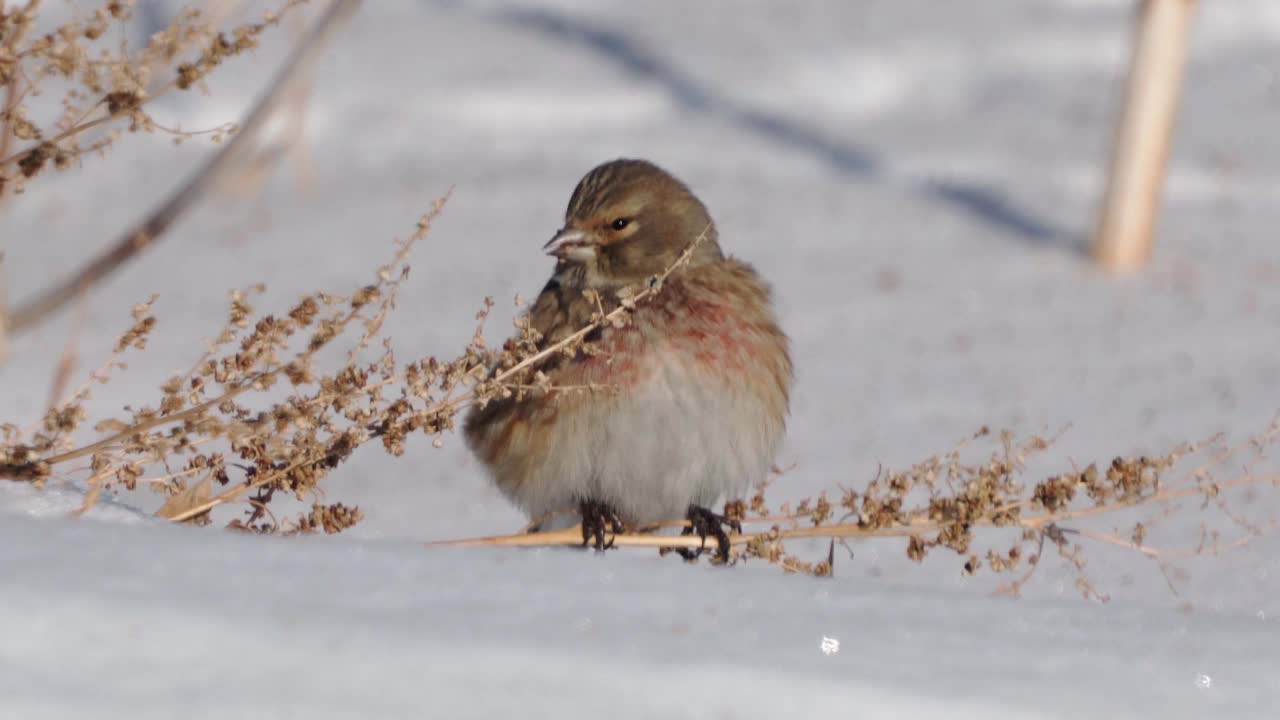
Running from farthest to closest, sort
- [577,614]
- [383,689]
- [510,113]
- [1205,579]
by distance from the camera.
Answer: [510,113]
[1205,579]
[577,614]
[383,689]

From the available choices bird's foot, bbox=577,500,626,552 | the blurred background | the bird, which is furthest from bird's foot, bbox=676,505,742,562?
the blurred background

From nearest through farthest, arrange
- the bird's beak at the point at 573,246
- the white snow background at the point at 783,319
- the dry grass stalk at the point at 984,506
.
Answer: the white snow background at the point at 783,319
the dry grass stalk at the point at 984,506
the bird's beak at the point at 573,246

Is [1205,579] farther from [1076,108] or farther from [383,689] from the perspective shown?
[1076,108]

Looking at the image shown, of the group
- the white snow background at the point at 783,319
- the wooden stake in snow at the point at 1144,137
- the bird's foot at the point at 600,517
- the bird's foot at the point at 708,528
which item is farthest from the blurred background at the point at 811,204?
the bird's foot at the point at 600,517

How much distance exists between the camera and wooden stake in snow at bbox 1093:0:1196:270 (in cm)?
729

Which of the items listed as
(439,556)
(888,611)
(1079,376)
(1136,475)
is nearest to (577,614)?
(439,556)

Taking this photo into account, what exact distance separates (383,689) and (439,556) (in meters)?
0.40

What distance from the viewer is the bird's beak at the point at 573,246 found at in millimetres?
3336

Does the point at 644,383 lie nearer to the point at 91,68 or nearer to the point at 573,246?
the point at 573,246

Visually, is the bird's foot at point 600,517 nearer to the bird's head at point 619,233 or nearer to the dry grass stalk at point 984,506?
the bird's head at point 619,233

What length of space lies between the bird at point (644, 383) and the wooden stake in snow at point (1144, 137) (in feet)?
14.4

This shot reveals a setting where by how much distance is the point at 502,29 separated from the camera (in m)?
11.5

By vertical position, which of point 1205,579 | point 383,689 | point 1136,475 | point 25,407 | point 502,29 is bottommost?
point 383,689

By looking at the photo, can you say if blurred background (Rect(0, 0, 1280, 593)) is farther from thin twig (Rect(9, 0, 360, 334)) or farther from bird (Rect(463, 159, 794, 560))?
thin twig (Rect(9, 0, 360, 334))
